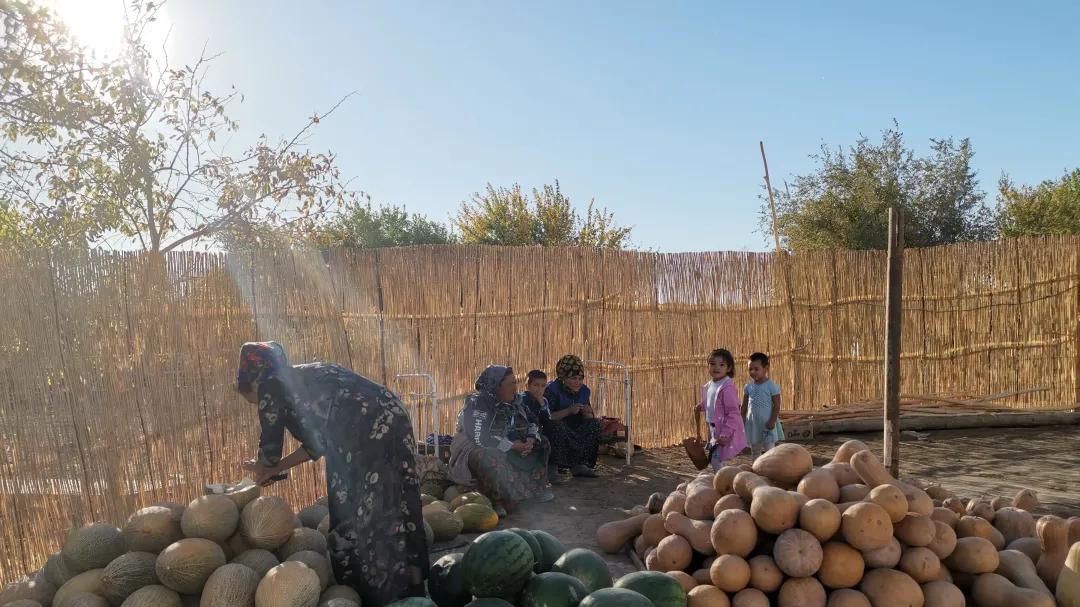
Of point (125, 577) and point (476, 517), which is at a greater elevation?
point (125, 577)

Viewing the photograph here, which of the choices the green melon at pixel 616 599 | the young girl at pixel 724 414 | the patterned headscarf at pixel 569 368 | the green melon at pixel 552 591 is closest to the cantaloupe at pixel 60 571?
the green melon at pixel 552 591

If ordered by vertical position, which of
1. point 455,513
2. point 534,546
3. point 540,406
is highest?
point 540,406

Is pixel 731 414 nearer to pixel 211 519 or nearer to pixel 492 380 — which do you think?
pixel 492 380

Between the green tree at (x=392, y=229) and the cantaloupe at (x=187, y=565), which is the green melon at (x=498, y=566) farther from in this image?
the green tree at (x=392, y=229)

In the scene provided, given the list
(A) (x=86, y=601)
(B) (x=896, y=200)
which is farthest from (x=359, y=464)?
(B) (x=896, y=200)

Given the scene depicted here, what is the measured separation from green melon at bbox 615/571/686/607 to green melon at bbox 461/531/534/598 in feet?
1.39

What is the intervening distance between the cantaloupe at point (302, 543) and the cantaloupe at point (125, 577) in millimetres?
543

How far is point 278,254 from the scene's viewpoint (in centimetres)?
600

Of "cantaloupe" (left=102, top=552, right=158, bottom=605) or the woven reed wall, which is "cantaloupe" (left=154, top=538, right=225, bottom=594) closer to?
"cantaloupe" (left=102, top=552, right=158, bottom=605)

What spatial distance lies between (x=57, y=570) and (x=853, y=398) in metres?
8.98

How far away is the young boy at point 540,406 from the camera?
7.16 m

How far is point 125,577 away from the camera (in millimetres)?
3264

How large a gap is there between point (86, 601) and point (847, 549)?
10.9ft

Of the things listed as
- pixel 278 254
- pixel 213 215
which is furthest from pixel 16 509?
pixel 213 215
